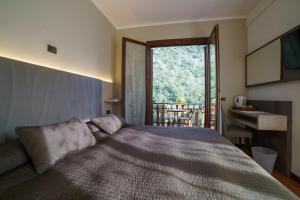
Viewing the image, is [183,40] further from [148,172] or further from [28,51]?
[148,172]

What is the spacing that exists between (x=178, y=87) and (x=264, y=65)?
11.8ft

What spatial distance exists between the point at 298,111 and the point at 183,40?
234 centimetres

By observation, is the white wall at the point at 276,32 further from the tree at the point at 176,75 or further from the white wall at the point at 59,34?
the white wall at the point at 59,34

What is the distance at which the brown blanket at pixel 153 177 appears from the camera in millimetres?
716

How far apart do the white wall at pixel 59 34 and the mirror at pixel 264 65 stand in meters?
2.91

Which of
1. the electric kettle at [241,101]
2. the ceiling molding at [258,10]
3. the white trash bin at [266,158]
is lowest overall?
the white trash bin at [266,158]

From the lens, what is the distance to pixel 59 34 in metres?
1.83

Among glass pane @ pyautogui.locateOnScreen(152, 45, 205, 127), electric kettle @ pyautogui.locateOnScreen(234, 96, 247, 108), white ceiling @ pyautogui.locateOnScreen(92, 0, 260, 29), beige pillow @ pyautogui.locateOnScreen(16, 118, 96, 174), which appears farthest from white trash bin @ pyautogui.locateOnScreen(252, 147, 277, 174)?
glass pane @ pyautogui.locateOnScreen(152, 45, 205, 127)

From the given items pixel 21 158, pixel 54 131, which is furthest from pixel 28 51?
pixel 21 158

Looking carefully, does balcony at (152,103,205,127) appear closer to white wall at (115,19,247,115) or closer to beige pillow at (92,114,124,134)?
white wall at (115,19,247,115)

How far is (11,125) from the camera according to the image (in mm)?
1232

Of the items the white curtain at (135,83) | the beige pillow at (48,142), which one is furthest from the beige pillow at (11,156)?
the white curtain at (135,83)

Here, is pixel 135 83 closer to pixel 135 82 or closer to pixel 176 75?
pixel 135 82

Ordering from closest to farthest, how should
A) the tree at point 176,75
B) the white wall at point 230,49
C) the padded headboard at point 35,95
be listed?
1. the padded headboard at point 35,95
2. the white wall at point 230,49
3. the tree at point 176,75
